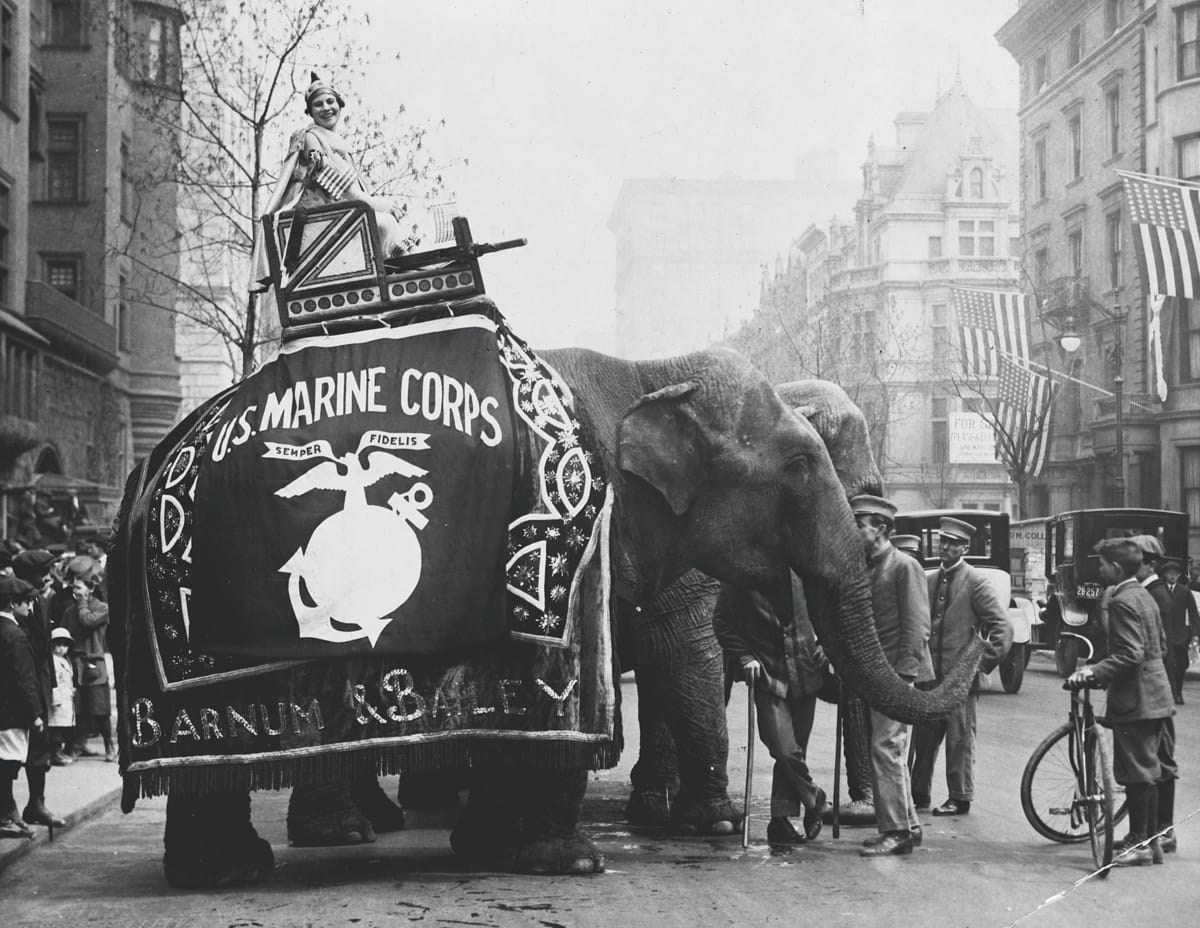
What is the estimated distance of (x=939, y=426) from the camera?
13039 millimetres

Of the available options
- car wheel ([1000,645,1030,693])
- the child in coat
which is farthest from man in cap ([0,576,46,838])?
car wheel ([1000,645,1030,693])

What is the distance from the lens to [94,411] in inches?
1252

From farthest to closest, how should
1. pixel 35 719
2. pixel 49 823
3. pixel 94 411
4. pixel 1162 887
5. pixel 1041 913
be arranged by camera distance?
1. pixel 94 411
2. pixel 49 823
3. pixel 35 719
4. pixel 1162 887
5. pixel 1041 913

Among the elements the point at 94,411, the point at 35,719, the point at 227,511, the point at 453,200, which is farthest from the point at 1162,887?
the point at 94,411

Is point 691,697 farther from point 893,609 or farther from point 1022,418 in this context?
point 1022,418

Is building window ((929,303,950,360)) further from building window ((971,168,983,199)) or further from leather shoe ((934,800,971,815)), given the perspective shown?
leather shoe ((934,800,971,815))

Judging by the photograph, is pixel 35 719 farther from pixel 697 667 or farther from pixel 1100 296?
pixel 1100 296

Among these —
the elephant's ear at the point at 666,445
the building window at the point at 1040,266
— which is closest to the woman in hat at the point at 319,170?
the elephant's ear at the point at 666,445

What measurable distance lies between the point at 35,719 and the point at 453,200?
288 inches

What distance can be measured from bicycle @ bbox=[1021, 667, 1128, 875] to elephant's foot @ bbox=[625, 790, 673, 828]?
2.02m

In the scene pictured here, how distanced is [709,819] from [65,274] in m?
26.2

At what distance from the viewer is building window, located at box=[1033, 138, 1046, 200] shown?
9203mm

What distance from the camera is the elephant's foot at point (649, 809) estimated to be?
946 centimetres

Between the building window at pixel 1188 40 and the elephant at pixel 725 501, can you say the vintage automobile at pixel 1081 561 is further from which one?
the building window at pixel 1188 40
